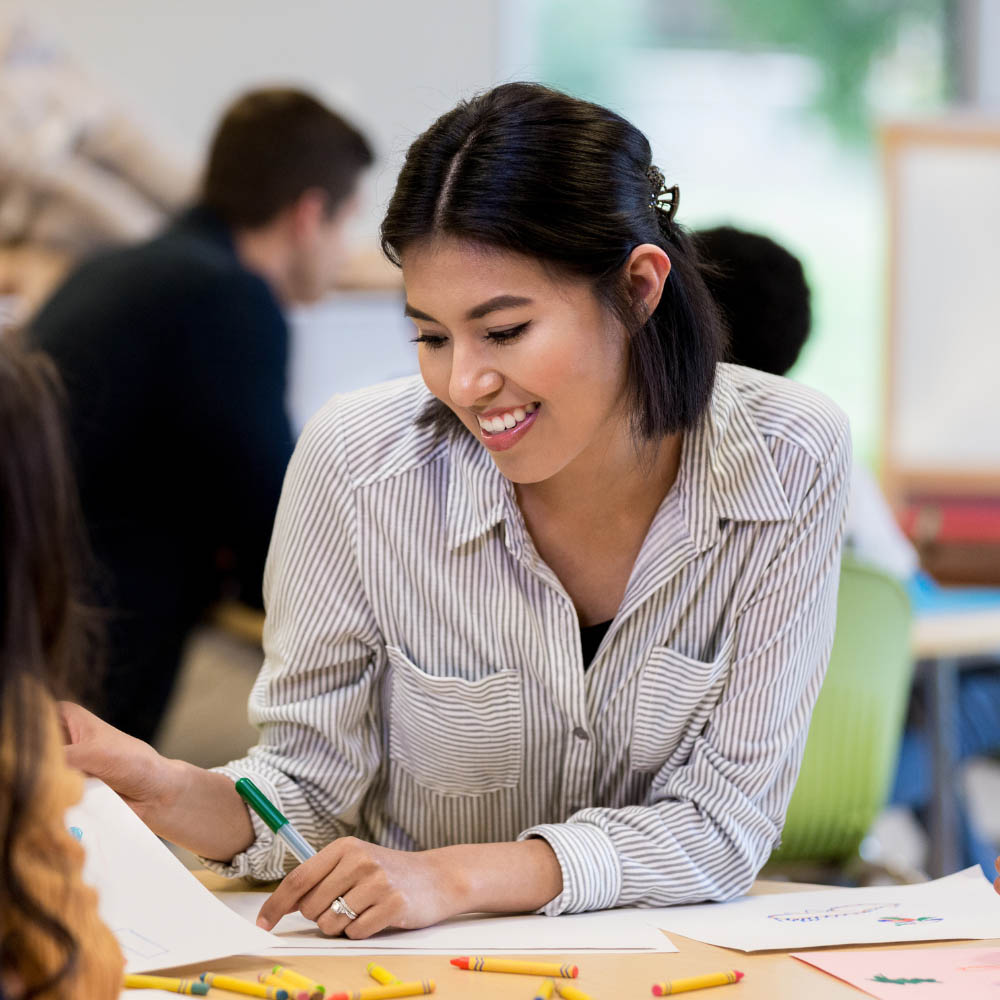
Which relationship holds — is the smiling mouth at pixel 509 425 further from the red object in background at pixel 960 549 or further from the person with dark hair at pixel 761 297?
the red object in background at pixel 960 549

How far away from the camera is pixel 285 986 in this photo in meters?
0.90

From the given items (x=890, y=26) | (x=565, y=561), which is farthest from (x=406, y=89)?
(x=565, y=561)

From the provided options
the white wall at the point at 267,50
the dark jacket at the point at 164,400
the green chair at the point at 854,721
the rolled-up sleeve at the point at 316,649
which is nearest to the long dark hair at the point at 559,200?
the rolled-up sleeve at the point at 316,649

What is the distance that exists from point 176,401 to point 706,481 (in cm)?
143

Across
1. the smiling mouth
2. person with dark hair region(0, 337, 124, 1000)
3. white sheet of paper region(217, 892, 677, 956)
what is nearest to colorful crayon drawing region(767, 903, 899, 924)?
white sheet of paper region(217, 892, 677, 956)

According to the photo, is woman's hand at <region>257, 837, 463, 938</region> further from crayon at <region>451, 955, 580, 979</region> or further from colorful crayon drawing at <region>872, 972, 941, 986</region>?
colorful crayon drawing at <region>872, 972, 941, 986</region>

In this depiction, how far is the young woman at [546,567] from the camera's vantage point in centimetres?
112

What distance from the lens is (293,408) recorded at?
3566 millimetres

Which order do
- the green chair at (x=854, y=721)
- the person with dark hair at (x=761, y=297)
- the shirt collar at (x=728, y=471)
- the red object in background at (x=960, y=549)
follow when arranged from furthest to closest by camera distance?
1. the red object in background at (x=960, y=549)
2. the green chair at (x=854, y=721)
3. the person with dark hair at (x=761, y=297)
4. the shirt collar at (x=728, y=471)

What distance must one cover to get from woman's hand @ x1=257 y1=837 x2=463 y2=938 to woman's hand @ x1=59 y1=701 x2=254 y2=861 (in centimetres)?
11

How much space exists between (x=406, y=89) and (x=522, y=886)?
3.33 metres

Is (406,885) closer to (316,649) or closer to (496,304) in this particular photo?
(316,649)

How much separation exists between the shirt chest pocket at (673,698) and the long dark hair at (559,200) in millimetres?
207

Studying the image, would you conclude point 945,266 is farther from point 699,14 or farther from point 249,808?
point 249,808
